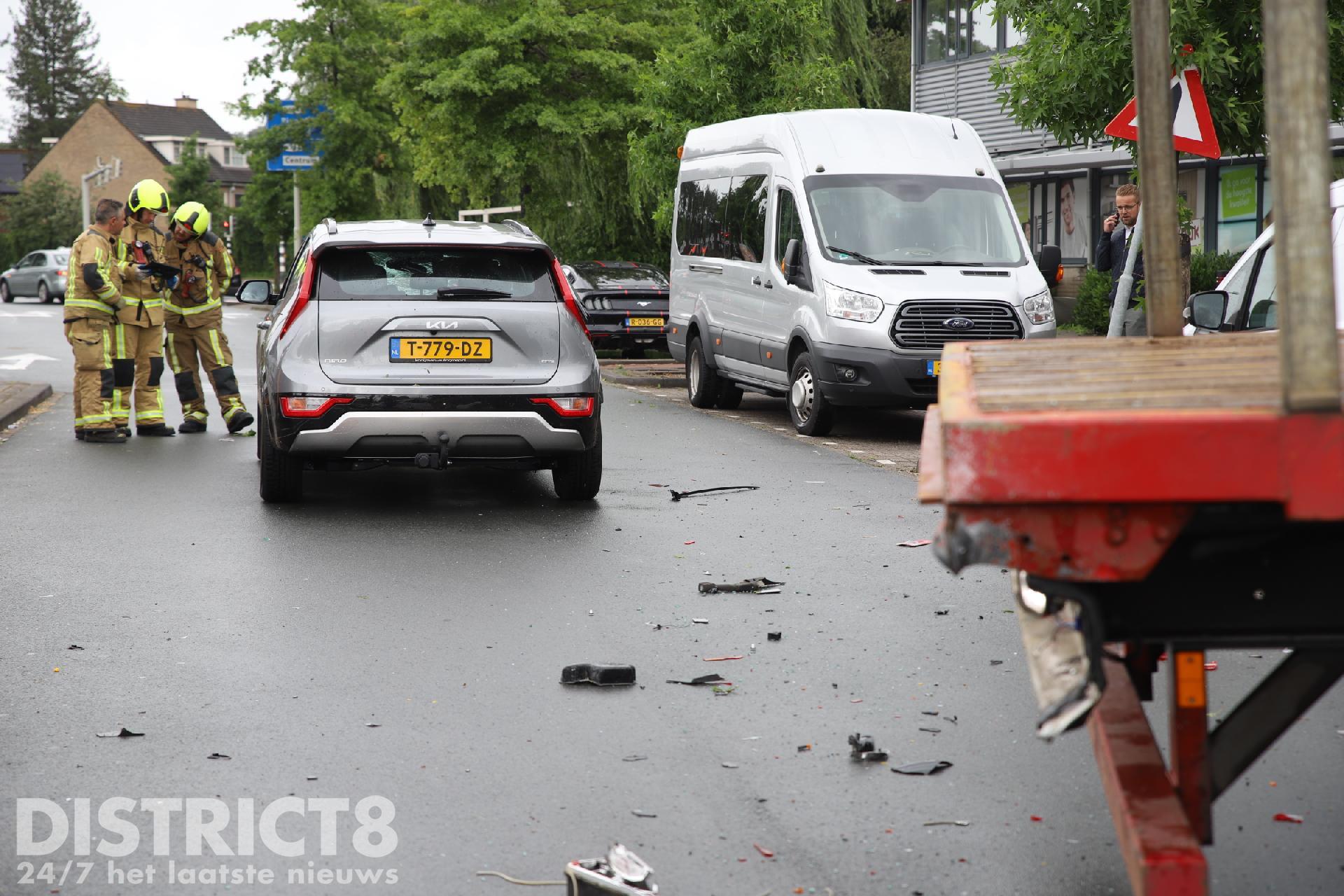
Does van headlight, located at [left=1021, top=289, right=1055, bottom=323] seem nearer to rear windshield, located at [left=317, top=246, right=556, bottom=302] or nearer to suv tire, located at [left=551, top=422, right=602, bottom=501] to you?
suv tire, located at [left=551, top=422, right=602, bottom=501]

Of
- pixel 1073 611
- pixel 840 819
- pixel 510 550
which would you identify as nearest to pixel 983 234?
pixel 510 550

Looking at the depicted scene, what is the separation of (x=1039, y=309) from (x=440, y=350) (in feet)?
20.9

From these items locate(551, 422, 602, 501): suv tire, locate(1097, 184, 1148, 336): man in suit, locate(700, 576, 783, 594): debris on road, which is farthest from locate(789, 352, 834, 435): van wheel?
locate(700, 576, 783, 594): debris on road

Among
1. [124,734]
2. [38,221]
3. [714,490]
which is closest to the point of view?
[124,734]

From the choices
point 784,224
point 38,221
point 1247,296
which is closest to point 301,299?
point 1247,296

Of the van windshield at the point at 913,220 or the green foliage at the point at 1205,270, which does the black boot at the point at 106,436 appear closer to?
the van windshield at the point at 913,220

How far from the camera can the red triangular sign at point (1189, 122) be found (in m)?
9.94

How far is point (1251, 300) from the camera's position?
25.4 feet

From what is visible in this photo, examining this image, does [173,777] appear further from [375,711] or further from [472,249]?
[472,249]

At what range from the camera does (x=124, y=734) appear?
16.4 ft

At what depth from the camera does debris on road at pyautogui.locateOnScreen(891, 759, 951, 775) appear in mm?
4613

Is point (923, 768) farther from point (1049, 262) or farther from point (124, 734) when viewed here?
point (1049, 262)

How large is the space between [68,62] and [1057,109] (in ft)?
361

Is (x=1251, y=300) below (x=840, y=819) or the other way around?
the other way around
